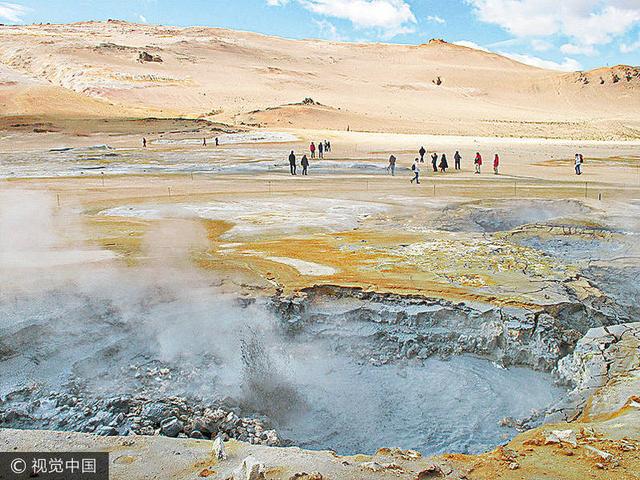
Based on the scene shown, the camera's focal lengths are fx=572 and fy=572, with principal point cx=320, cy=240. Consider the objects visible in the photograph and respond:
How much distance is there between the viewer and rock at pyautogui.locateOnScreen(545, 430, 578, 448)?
386 centimetres

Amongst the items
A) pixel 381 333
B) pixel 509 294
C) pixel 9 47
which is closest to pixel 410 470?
pixel 381 333

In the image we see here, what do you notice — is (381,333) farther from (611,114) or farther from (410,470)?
(611,114)

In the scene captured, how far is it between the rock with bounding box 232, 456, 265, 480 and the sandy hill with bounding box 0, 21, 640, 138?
42.5 meters

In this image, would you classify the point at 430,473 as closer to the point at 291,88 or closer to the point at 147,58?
the point at 291,88

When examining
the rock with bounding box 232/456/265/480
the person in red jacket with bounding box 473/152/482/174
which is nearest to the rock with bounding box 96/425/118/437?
the rock with bounding box 232/456/265/480

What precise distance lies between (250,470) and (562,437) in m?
2.18

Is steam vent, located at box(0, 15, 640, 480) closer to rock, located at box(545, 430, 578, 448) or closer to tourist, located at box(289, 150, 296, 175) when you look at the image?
rock, located at box(545, 430, 578, 448)

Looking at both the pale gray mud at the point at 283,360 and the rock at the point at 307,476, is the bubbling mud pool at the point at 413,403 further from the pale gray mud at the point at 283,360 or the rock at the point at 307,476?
the rock at the point at 307,476

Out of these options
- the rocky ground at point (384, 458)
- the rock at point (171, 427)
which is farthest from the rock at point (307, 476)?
the rock at point (171, 427)

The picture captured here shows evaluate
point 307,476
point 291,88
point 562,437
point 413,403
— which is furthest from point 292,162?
point 291,88

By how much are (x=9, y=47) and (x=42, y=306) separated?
84.6m

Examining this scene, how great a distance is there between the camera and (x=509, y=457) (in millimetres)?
3684

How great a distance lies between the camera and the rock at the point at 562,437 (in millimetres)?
3864

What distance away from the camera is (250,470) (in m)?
3.30
